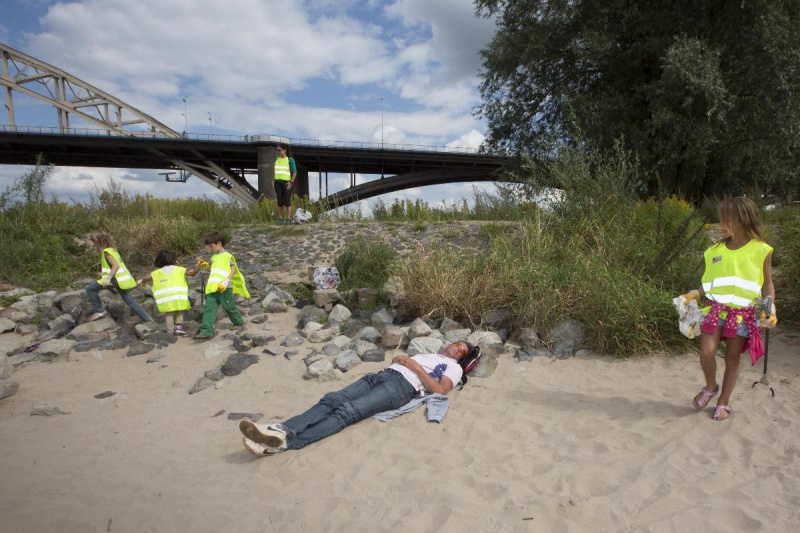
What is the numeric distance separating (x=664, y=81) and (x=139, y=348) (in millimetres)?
12053

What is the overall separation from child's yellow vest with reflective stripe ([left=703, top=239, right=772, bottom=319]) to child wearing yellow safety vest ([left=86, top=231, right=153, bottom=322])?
6.93 meters

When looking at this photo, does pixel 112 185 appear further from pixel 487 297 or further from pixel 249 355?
pixel 487 297

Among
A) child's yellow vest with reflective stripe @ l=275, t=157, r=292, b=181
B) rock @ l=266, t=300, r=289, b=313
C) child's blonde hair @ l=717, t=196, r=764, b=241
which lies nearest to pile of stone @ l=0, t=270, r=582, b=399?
rock @ l=266, t=300, r=289, b=313

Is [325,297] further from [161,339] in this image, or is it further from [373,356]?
[161,339]

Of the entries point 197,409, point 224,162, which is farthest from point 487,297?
point 224,162

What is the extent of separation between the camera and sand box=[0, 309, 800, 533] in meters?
2.61

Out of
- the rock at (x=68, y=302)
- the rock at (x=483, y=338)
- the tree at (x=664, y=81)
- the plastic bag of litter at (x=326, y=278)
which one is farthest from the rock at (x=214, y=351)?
the tree at (x=664, y=81)

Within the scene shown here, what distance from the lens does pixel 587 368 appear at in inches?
184

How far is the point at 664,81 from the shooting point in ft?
35.1

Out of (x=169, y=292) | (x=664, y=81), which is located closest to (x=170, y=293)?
(x=169, y=292)

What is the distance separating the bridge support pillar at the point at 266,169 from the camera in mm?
26297

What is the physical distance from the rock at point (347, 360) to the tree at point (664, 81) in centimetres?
572

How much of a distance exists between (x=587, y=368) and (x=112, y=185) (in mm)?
11931

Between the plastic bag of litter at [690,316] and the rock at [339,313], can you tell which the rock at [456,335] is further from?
the plastic bag of litter at [690,316]
